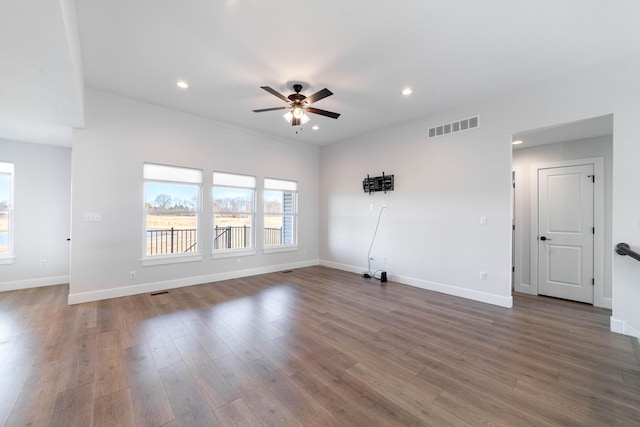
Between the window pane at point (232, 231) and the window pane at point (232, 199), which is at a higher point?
the window pane at point (232, 199)

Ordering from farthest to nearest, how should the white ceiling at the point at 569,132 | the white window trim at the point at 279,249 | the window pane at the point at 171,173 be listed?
the white window trim at the point at 279,249
the window pane at the point at 171,173
the white ceiling at the point at 569,132

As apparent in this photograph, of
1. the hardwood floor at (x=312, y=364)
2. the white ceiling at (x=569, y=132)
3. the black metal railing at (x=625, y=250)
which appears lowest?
the hardwood floor at (x=312, y=364)

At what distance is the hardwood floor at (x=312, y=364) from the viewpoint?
1771mm

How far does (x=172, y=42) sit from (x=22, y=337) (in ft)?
12.1

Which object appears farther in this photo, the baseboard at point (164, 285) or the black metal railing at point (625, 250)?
the baseboard at point (164, 285)

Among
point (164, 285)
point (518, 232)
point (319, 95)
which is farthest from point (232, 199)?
point (518, 232)

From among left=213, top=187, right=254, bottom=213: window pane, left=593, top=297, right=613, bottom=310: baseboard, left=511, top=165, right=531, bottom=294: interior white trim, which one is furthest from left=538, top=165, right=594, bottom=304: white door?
left=213, top=187, right=254, bottom=213: window pane

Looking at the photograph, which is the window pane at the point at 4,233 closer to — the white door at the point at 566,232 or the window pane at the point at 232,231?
the window pane at the point at 232,231

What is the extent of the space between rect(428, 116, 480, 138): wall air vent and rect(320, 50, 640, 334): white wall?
0.09m

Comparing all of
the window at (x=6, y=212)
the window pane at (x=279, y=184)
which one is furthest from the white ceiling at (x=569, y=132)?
the window at (x=6, y=212)

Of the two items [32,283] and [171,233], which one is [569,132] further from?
[32,283]

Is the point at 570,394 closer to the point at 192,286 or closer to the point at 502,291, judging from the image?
the point at 502,291

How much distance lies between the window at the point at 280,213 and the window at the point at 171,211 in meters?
1.60

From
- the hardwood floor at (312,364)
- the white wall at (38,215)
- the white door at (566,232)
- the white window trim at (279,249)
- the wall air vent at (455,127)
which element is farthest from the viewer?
the white window trim at (279,249)
